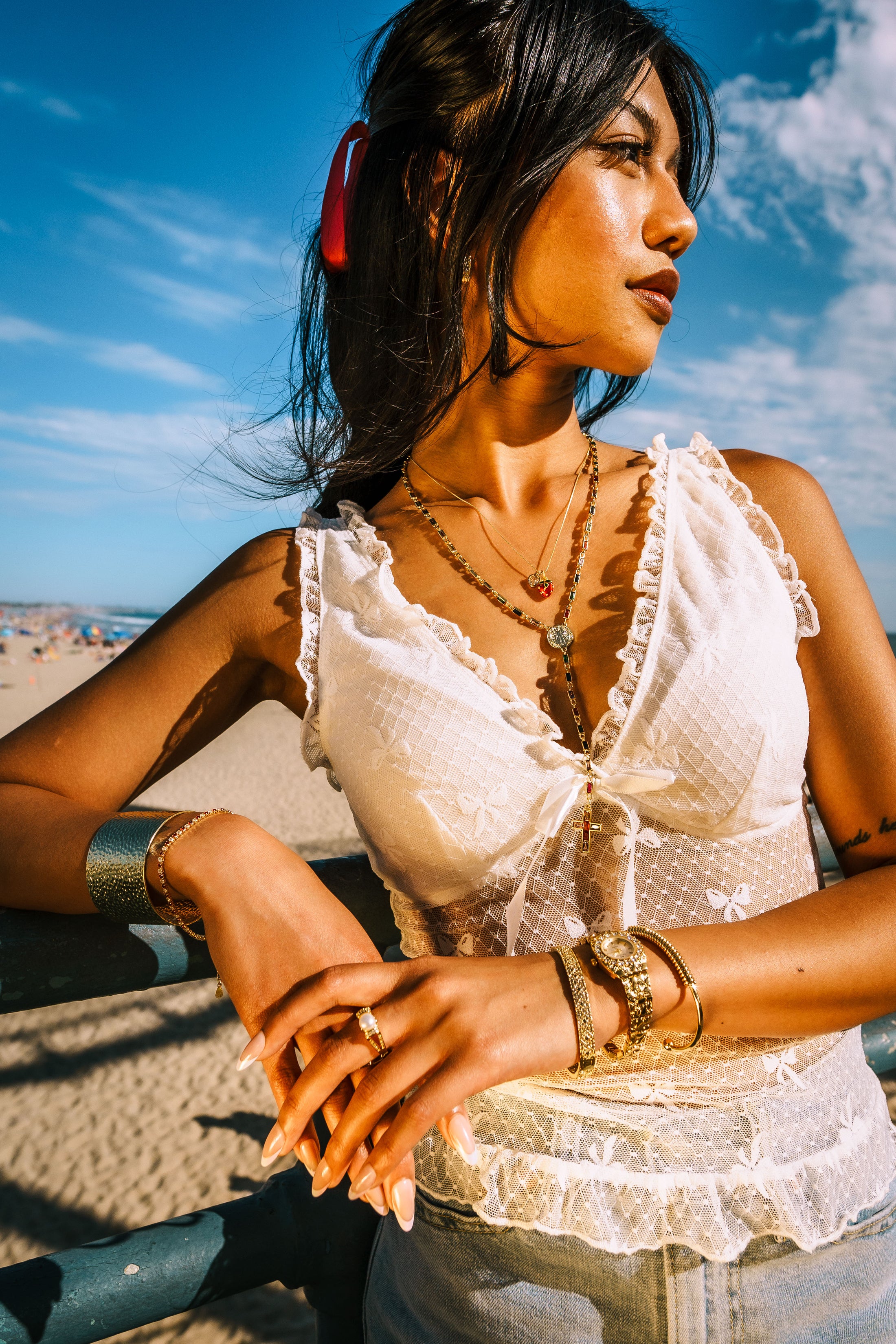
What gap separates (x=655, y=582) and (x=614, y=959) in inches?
26.7

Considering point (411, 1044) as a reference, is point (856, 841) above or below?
above

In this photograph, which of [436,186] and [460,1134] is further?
[436,186]

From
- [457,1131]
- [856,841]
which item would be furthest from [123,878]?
[856,841]

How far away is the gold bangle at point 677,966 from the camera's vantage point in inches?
39.9

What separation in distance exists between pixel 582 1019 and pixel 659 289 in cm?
127

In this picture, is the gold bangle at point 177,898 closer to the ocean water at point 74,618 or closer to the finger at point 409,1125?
the finger at point 409,1125

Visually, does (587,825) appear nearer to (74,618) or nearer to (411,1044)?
(411,1044)

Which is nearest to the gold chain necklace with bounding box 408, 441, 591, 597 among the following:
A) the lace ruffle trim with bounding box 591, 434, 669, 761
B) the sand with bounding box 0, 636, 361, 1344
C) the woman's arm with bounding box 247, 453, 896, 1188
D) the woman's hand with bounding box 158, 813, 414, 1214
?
the lace ruffle trim with bounding box 591, 434, 669, 761

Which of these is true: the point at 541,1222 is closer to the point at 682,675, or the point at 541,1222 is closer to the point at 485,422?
the point at 682,675

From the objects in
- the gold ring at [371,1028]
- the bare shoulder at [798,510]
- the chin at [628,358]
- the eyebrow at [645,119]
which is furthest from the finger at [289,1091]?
the eyebrow at [645,119]

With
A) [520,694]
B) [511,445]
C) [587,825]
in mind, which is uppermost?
[511,445]

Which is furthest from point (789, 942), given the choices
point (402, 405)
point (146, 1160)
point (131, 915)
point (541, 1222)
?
point (146, 1160)

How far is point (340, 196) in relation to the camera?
1.83 m

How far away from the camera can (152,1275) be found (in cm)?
127
